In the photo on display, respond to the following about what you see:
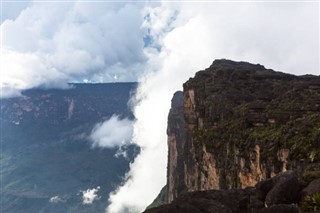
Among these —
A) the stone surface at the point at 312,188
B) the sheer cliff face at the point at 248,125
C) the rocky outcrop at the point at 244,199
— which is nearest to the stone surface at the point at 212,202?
the rocky outcrop at the point at 244,199

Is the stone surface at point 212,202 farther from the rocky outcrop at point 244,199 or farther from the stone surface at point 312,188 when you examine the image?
the stone surface at point 312,188

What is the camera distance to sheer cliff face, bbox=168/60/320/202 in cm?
5641

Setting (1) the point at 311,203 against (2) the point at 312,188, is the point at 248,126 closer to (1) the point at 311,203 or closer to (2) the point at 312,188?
(2) the point at 312,188

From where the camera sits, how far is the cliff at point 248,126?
183 ft

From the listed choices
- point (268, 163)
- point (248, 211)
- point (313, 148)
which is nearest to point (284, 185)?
point (248, 211)

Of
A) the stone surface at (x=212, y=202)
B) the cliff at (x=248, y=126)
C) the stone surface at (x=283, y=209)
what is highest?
the cliff at (x=248, y=126)

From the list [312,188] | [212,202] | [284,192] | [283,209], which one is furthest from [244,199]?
[283,209]

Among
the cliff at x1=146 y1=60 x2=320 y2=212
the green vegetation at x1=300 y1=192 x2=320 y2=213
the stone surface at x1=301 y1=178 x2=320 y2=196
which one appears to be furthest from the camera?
the cliff at x1=146 y1=60 x2=320 y2=212

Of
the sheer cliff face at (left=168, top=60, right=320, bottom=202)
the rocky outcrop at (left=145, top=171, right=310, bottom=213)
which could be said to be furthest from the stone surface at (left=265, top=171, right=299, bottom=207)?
the sheer cliff face at (left=168, top=60, right=320, bottom=202)

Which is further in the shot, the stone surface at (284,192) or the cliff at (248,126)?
the cliff at (248,126)

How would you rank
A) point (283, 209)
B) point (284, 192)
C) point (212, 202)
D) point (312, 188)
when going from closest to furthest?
point (283, 209) → point (284, 192) → point (312, 188) → point (212, 202)

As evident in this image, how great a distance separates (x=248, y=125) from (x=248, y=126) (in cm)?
16

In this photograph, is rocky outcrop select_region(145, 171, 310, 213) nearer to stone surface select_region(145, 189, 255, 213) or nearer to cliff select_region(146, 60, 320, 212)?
stone surface select_region(145, 189, 255, 213)

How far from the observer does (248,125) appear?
72.1 meters
